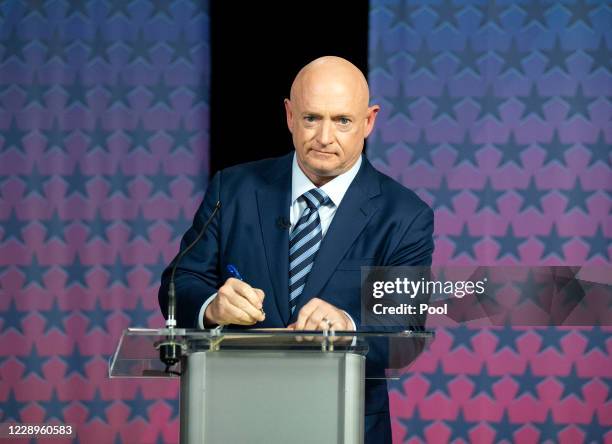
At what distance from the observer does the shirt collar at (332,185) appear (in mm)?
2594

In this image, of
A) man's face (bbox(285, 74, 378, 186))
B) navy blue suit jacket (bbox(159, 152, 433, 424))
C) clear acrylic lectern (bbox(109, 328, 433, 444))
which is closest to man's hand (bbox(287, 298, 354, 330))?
clear acrylic lectern (bbox(109, 328, 433, 444))

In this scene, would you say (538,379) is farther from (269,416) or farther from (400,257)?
(269,416)

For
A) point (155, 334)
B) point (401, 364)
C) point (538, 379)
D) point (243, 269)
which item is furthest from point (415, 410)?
point (155, 334)

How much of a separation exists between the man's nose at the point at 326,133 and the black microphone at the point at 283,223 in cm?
21

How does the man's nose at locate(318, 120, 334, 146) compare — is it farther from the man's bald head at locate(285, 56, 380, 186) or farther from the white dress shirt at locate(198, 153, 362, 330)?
the white dress shirt at locate(198, 153, 362, 330)

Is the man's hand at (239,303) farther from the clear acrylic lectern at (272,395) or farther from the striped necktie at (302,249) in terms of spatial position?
the striped necktie at (302,249)

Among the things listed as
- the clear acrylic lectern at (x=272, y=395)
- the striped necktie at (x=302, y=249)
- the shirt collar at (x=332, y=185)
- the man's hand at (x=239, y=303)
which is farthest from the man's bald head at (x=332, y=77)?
the clear acrylic lectern at (x=272, y=395)

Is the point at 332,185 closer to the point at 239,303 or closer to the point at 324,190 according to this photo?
the point at 324,190

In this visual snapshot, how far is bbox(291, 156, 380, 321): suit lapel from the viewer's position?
244 cm

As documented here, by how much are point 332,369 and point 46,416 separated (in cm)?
264

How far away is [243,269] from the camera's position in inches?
100.0

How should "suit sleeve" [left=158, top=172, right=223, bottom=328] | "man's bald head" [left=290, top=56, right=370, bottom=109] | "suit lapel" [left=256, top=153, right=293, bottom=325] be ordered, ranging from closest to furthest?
1. "suit sleeve" [left=158, top=172, right=223, bottom=328]
2. "suit lapel" [left=256, top=153, right=293, bottom=325]
3. "man's bald head" [left=290, top=56, right=370, bottom=109]

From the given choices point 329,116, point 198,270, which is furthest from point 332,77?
point 198,270

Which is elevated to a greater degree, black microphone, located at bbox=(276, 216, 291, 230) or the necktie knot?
the necktie knot
